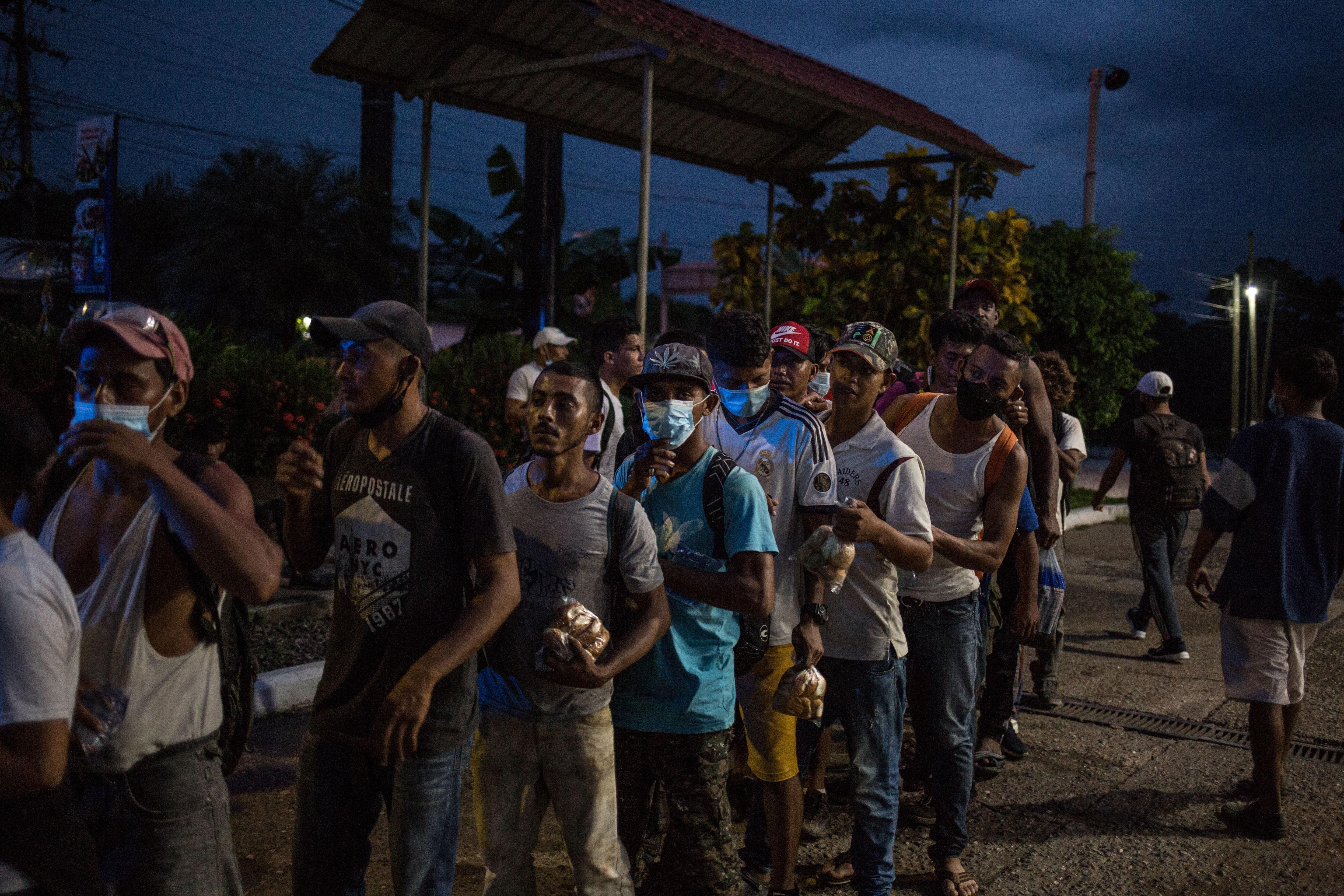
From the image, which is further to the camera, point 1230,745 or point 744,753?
point 1230,745

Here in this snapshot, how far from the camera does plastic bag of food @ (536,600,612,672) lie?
8.68 ft

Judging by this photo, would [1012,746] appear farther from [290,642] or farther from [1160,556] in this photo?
[290,642]

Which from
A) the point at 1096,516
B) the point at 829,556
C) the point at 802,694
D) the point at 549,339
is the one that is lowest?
the point at 1096,516

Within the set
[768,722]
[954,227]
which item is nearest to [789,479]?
[768,722]

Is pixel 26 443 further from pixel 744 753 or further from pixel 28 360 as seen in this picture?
pixel 28 360

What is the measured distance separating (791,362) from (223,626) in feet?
9.11

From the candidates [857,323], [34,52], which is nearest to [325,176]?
[34,52]

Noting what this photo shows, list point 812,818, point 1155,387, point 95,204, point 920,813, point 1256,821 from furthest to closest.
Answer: point 95,204
point 1155,387
point 920,813
point 1256,821
point 812,818

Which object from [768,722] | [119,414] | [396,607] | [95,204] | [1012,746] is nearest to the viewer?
[119,414]

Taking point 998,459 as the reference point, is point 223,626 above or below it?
below

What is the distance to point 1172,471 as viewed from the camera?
7691mm

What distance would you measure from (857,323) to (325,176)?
820 inches

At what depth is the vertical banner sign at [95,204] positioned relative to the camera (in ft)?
31.6

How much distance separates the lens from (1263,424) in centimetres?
454
